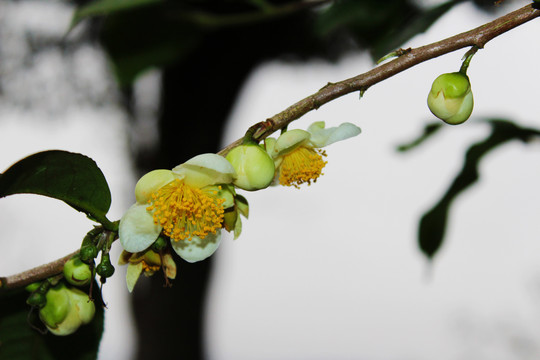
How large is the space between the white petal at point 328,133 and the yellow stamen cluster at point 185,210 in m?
0.13

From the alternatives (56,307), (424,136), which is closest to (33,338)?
(56,307)

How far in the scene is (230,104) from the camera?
449 cm

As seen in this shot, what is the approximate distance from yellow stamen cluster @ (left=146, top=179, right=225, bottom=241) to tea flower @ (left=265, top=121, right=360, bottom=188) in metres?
0.08

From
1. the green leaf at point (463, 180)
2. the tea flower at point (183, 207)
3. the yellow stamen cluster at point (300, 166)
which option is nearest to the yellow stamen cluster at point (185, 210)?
the tea flower at point (183, 207)

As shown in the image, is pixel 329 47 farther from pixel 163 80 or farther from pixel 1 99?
pixel 1 99

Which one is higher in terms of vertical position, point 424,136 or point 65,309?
point 424,136

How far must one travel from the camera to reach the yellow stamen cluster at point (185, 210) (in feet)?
1.84

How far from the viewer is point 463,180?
1.10 metres

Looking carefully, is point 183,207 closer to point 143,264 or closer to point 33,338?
point 143,264

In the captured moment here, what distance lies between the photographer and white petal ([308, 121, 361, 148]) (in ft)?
1.95

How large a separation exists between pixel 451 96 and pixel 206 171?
24 centimetres

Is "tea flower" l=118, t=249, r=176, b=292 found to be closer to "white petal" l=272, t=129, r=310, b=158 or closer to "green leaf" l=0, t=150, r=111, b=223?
"green leaf" l=0, t=150, r=111, b=223

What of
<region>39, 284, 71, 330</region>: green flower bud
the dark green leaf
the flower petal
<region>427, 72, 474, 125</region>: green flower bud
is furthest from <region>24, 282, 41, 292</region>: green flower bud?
the dark green leaf

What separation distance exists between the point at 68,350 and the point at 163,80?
3821 millimetres
